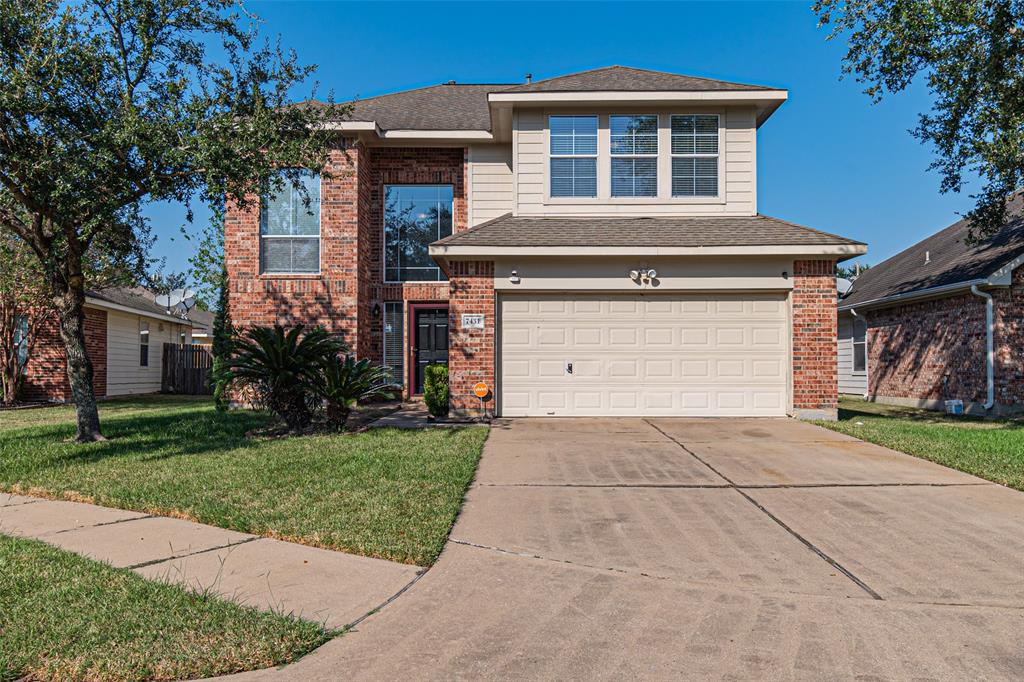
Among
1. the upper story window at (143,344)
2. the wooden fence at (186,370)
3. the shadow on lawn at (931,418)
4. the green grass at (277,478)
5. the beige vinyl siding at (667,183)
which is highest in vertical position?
the beige vinyl siding at (667,183)

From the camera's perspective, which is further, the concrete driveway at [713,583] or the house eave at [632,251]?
the house eave at [632,251]

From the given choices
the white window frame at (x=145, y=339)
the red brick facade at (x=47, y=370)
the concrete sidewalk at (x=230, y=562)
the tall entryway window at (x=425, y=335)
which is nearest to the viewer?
the concrete sidewalk at (x=230, y=562)

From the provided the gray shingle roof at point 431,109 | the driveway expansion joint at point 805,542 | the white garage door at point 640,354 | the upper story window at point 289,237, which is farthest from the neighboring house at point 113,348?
the driveway expansion joint at point 805,542

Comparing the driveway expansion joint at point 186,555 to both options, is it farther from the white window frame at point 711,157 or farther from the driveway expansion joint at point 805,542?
the white window frame at point 711,157

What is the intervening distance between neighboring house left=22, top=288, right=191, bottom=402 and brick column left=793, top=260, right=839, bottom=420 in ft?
48.2

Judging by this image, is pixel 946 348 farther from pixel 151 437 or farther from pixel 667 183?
pixel 151 437

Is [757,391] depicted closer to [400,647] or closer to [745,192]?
[745,192]

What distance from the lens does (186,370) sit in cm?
2345

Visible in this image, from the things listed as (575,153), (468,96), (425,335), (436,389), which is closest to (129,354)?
(425,335)

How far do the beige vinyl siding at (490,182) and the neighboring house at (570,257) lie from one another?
0.11 ft

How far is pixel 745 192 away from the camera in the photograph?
12.9m

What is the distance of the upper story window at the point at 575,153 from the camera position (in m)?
13.0

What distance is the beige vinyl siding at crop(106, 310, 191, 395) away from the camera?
20.2 m

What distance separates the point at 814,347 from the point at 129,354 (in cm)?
2057
